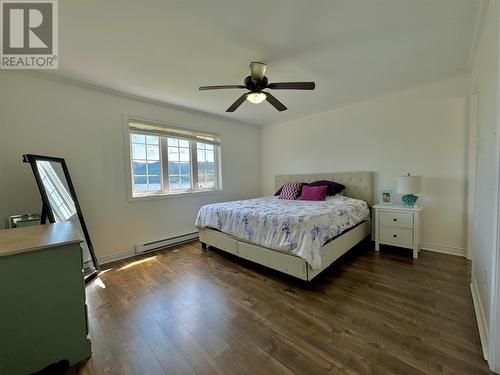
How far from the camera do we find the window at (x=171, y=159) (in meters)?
3.28

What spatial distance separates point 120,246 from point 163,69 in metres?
2.48

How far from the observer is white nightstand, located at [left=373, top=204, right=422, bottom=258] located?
9.02 feet

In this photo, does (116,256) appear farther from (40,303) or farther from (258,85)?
(258,85)

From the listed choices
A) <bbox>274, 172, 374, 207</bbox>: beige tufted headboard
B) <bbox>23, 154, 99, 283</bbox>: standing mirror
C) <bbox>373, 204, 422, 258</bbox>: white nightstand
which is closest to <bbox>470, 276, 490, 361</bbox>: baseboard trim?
<bbox>373, 204, 422, 258</bbox>: white nightstand

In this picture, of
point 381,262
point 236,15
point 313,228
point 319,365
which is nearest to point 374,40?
point 236,15

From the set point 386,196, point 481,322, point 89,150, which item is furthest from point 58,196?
point 386,196

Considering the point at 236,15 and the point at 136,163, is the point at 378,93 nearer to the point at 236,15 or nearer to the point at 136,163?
the point at 236,15

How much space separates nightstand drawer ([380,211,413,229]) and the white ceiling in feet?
6.01

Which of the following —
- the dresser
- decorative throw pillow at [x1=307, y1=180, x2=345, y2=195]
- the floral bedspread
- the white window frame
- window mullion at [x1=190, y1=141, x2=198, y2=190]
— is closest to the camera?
the dresser

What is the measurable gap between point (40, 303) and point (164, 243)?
2280mm

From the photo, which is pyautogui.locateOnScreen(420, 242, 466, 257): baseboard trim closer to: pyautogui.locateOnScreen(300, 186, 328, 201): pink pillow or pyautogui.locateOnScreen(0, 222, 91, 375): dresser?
pyautogui.locateOnScreen(300, 186, 328, 201): pink pillow

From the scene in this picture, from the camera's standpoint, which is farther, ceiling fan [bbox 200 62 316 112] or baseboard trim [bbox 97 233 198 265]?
baseboard trim [bbox 97 233 198 265]

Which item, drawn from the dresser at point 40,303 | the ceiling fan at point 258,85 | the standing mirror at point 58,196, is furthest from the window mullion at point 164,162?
the dresser at point 40,303

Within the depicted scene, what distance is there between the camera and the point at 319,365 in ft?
4.12
